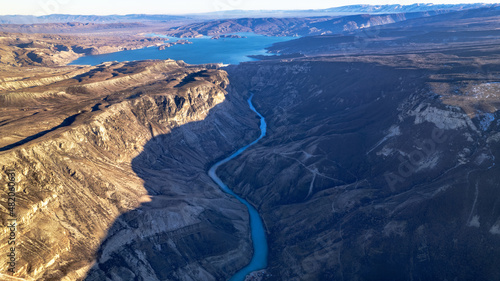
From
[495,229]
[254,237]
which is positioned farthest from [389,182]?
[254,237]

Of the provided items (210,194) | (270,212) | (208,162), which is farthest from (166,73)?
(270,212)

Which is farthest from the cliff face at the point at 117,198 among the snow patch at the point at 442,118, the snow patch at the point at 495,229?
the snow patch at the point at 442,118

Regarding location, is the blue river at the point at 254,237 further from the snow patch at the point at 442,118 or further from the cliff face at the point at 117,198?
the snow patch at the point at 442,118

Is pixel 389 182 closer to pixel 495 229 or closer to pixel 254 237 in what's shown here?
pixel 495 229

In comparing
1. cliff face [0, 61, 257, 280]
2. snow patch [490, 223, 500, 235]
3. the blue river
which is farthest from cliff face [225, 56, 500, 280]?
cliff face [0, 61, 257, 280]

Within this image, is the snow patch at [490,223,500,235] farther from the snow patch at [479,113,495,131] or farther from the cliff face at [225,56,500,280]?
the snow patch at [479,113,495,131]
